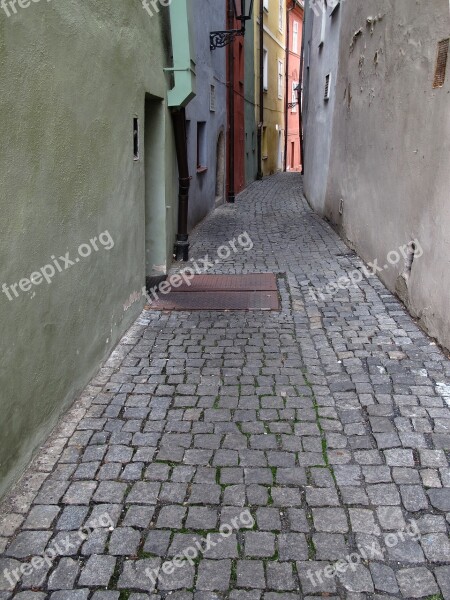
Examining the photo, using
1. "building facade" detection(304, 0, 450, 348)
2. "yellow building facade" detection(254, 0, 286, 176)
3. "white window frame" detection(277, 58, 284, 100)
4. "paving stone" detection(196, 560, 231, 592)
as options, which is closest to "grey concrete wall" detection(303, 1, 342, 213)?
"building facade" detection(304, 0, 450, 348)

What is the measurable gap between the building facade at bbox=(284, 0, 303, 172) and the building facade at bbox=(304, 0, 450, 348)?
1899 cm

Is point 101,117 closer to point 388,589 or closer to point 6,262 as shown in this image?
point 6,262

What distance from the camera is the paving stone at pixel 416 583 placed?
2.51 metres

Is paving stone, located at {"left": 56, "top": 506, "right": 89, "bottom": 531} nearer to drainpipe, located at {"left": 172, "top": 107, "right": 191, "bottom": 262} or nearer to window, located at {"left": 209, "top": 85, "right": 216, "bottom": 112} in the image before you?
drainpipe, located at {"left": 172, "top": 107, "right": 191, "bottom": 262}

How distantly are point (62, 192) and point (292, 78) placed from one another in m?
31.2

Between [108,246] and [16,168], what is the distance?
178cm

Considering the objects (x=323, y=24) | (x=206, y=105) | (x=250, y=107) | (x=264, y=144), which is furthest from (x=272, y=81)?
(x=206, y=105)

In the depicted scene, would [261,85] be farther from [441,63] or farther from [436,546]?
[436,546]

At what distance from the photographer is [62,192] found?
12.0ft

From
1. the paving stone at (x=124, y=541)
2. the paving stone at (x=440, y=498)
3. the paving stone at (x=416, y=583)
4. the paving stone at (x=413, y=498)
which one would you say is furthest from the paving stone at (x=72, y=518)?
the paving stone at (x=440, y=498)

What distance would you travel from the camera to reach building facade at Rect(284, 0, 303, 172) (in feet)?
96.7

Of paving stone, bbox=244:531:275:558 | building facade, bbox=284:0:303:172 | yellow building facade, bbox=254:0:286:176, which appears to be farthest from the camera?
building facade, bbox=284:0:303:172

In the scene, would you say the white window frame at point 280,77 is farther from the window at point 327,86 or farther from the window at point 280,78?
the window at point 327,86

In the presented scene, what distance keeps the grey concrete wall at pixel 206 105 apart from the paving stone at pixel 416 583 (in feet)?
27.1
